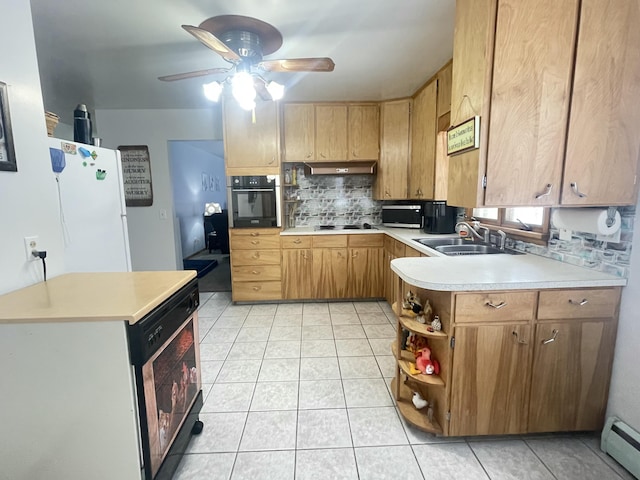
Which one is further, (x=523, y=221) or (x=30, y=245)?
(x=523, y=221)

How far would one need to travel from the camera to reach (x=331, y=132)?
11.4 feet

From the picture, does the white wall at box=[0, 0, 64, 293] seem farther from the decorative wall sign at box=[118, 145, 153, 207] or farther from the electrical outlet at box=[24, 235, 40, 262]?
the decorative wall sign at box=[118, 145, 153, 207]

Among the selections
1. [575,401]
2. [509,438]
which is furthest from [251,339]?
[575,401]

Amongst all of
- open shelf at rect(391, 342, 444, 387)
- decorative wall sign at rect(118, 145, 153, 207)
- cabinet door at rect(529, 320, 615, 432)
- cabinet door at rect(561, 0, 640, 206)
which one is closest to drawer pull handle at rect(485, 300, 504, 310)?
cabinet door at rect(529, 320, 615, 432)

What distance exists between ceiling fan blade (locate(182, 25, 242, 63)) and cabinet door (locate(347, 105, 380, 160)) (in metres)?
1.80

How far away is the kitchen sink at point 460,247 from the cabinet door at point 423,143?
1.91ft

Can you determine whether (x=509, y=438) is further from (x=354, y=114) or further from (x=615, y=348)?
(x=354, y=114)

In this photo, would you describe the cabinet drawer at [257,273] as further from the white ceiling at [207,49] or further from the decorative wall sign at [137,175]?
the white ceiling at [207,49]

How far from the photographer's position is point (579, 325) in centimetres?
145

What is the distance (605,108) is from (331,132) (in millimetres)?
2501

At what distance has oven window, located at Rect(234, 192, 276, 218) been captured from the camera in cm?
335

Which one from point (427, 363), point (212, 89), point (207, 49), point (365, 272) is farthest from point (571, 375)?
point (207, 49)

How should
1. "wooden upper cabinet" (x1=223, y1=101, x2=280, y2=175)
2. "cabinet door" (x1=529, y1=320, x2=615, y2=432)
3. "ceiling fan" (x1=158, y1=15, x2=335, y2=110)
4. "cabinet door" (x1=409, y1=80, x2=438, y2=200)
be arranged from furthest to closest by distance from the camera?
"wooden upper cabinet" (x1=223, y1=101, x2=280, y2=175), "cabinet door" (x1=409, y1=80, x2=438, y2=200), "ceiling fan" (x1=158, y1=15, x2=335, y2=110), "cabinet door" (x1=529, y1=320, x2=615, y2=432)

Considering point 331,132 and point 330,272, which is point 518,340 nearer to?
point 330,272
